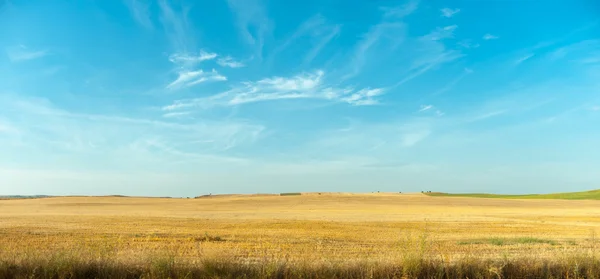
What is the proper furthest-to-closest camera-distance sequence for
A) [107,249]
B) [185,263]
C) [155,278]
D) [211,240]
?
[211,240] → [107,249] → [185,263] → [155,278]

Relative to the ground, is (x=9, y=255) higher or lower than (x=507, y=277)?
higher

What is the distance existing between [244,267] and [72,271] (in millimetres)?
3457

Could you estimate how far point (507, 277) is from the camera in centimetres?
1020

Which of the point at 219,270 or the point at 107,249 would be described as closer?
the point at 219,270

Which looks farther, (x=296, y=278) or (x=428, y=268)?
(x=428, y=268)

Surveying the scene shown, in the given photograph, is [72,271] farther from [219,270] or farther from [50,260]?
[219,270]

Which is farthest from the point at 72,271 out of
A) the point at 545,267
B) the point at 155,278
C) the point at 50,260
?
the point at 545,267

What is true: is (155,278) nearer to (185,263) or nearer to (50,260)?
(185,263)

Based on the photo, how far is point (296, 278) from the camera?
938 cm

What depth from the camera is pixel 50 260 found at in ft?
31.4

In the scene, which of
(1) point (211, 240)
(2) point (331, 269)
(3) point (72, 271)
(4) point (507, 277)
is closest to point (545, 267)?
(4) point (507, 277)

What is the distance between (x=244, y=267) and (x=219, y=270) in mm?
547

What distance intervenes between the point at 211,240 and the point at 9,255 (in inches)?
577

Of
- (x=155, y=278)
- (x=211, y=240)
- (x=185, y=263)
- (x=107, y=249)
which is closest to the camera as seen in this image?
(x=155, y=278)
